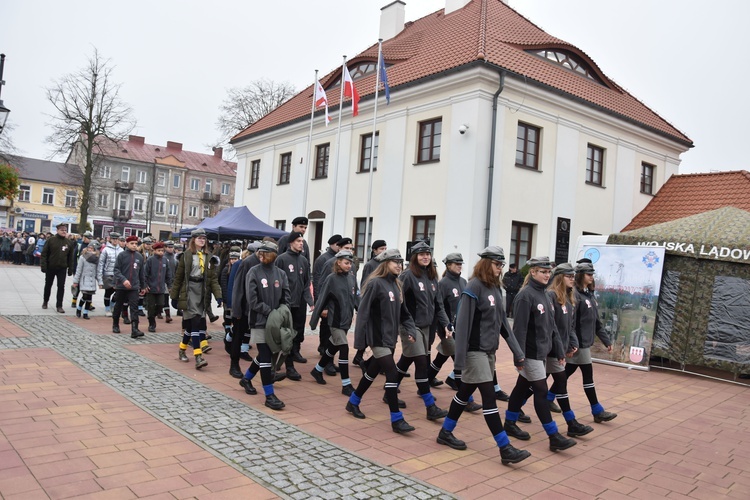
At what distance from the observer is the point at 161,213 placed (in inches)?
2569

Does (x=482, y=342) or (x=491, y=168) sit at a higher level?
(x=491, y=168)

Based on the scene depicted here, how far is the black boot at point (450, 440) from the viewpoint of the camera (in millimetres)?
5203

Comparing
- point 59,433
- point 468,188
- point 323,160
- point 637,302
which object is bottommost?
point 59,433

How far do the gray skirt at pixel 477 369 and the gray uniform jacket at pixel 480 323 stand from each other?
48mm

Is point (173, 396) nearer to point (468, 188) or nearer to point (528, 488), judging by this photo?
point (528, 488)

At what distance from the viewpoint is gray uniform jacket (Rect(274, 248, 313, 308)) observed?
7824 mm

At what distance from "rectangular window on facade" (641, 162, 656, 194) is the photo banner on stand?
1258cm

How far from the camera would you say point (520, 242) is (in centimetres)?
1777

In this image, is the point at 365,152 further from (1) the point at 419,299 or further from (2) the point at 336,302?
(1) the point at 419,299

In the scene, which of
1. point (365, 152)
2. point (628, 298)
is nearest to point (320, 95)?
point (365, 152)

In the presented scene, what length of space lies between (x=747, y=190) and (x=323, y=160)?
15.2 metres

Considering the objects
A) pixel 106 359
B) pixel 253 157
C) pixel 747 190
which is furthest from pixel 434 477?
pixel 253 157

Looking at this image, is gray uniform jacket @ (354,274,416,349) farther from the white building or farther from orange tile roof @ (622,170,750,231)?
orange tile roof @ (622,170,750,231)

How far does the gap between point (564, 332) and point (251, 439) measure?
339 cm
